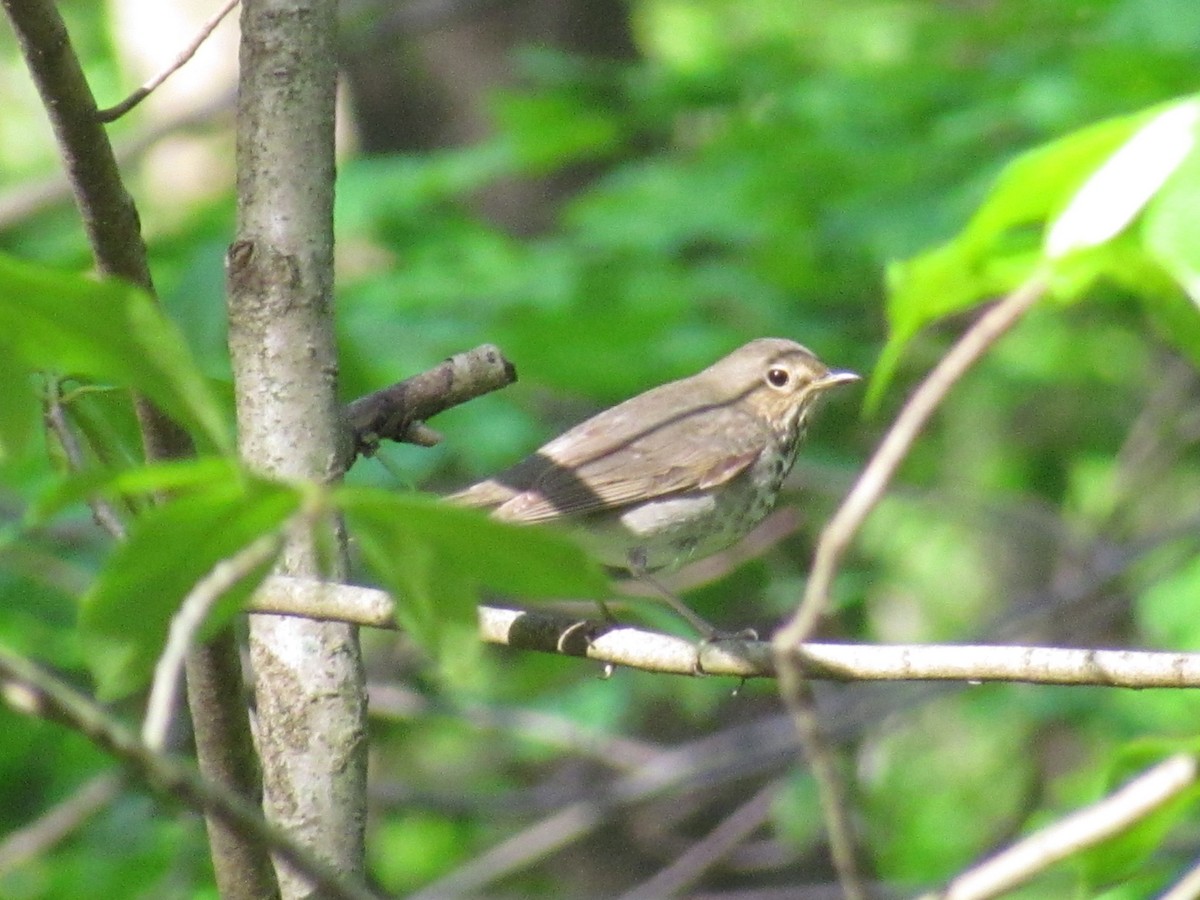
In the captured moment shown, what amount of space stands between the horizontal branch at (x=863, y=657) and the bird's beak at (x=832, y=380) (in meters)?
2.76

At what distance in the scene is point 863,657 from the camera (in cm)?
221

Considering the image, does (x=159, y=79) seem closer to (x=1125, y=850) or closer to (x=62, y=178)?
(x=1125, y=850)

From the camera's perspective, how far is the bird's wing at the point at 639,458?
476 centimetres

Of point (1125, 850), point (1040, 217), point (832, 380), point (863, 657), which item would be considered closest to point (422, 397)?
point (863, 657)

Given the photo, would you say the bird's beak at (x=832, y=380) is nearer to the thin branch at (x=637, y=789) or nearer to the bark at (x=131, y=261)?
the thin branch at (x=637, y=789)

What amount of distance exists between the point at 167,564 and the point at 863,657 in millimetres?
1303

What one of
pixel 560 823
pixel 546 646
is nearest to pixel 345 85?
pixel 560 823

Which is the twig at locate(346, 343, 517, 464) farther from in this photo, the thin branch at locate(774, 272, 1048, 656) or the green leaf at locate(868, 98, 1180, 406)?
the thin branch at locate(774, 272, 1048, 656)

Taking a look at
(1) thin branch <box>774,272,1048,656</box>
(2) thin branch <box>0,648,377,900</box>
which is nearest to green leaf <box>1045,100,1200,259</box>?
(1) thin branch <box>774,272,1048,656</box>

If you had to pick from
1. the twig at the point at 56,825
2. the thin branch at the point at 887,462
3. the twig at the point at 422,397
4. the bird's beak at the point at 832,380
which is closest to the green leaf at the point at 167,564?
the thin branch at the point at 887,462

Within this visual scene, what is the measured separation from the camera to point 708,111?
659cm

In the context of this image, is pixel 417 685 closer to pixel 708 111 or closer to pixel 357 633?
pixel 708 111

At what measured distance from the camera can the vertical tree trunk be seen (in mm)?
2014

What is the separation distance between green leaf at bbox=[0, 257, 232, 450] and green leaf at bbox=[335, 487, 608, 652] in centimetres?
12
